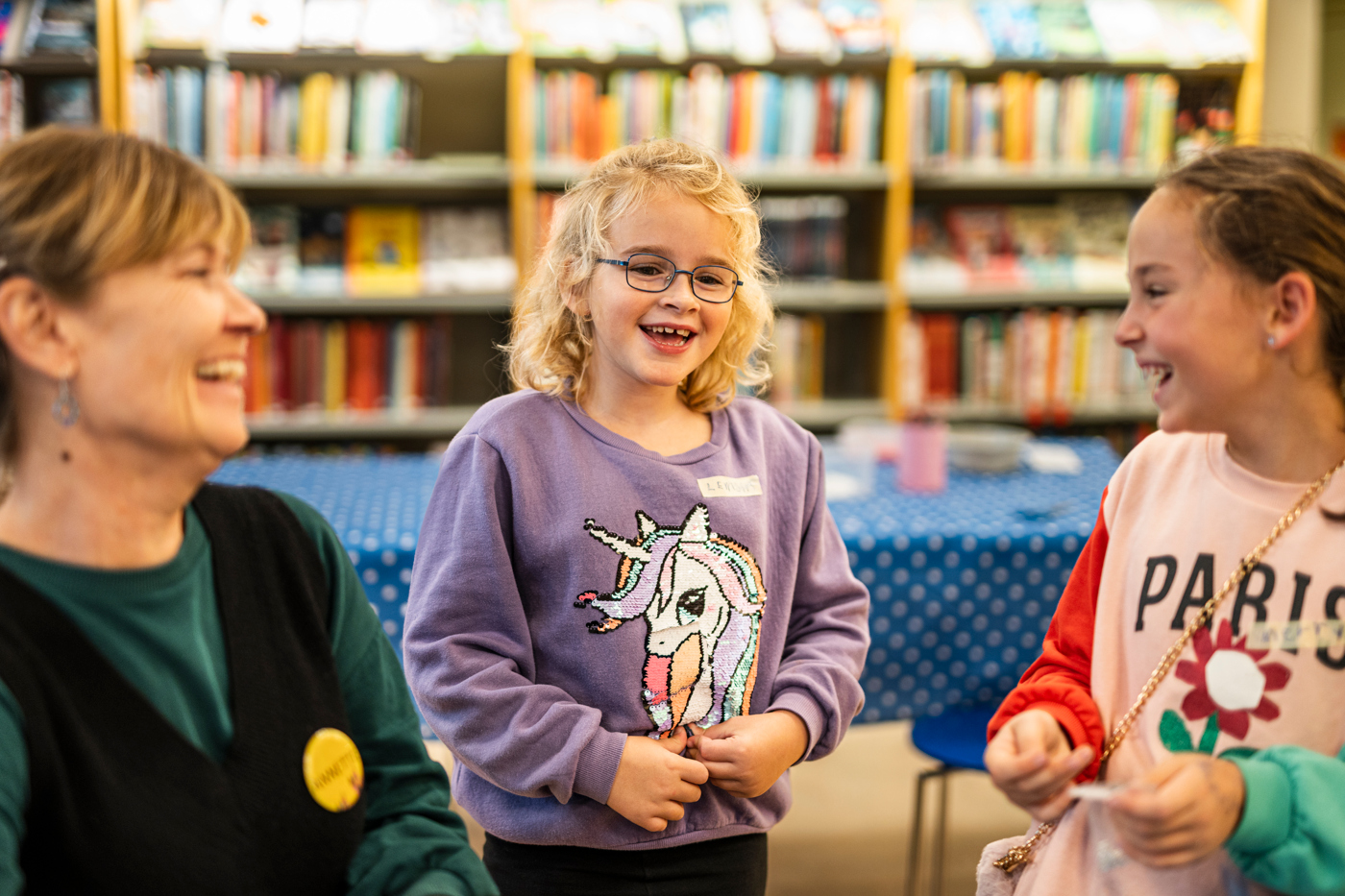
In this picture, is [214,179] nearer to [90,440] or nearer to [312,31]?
[90,440]

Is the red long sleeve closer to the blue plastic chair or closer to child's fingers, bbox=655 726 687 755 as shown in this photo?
child's fingers, bbox=655 726 687 755

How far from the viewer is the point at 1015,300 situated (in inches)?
155

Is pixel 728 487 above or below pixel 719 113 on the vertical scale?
below

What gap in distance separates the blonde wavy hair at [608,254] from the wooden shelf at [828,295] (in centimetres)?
249

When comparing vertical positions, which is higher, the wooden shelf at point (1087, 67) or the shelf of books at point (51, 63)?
→ the wooden shelf at point (1087, 67)

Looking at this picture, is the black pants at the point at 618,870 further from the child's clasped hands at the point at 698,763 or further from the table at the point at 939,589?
the table at the point at 939,589

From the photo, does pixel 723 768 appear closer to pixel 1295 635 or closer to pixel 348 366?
pixel 1295 635

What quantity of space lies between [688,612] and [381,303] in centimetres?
278

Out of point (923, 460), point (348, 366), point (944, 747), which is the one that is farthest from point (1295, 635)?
point (348, 366)

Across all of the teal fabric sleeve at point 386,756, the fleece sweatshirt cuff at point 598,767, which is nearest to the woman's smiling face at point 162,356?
the teal fabric sleeve at point 386,756

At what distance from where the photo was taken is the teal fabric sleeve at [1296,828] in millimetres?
792

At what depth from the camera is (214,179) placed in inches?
33.3

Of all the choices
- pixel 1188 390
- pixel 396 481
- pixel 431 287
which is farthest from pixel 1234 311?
pixel 431 287

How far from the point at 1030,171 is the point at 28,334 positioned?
3629 mm
